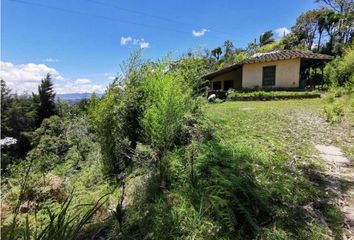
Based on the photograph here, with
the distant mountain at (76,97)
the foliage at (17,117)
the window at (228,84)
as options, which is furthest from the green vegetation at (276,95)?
the foliage at (17,117)

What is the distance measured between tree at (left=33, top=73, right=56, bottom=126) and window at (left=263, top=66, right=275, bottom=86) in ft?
89.0

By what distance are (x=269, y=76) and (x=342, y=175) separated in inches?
712

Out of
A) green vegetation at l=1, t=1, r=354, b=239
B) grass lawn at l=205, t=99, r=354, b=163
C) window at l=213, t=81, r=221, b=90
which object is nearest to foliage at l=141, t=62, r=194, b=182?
green vegetation at l=1, t=1, r=354, b=239

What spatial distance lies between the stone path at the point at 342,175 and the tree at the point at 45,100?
3479 cm

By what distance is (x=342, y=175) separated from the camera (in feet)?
11.6

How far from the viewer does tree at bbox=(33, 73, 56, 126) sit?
1330 inches

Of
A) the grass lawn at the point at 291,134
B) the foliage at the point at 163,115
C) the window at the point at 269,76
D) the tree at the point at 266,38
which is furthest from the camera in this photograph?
the tree at the point at 266,38

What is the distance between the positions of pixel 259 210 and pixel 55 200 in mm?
3038

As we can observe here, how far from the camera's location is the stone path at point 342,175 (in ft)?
8.51

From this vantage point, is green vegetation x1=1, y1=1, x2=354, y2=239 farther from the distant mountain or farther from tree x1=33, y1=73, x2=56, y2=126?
tree x1=33, y1=73, x2=56, y2=126

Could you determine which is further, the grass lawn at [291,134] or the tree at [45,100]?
the tree at [45,100]

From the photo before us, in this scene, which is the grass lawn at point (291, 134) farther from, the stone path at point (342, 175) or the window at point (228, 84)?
the window at point (228, 84)

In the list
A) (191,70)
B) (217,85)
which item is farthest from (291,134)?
(217,85)

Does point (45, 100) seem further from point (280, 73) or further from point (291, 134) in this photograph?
point (291, 134)
